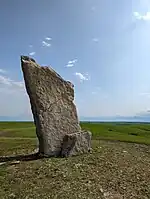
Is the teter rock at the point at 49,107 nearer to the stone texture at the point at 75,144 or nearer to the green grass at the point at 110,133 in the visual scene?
the stone texture at the point at 75,144

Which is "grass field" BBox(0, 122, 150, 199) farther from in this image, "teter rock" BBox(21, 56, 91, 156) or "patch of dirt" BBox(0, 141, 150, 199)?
"teter rock" BBox(21, 56, 91, 156)

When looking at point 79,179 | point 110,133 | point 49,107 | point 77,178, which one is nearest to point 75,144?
point 49,107

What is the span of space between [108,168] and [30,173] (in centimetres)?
403

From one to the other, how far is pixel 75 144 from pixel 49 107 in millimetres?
2881

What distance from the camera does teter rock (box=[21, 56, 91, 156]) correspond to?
56.2 feet

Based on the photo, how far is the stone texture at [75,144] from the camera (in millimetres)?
16953

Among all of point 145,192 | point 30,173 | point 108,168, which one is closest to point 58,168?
point 30,173

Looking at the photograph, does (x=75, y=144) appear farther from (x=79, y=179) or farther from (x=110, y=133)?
(x=110, y=133)

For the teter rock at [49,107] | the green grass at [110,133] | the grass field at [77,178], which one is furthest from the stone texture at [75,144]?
the green grass at [110,133]

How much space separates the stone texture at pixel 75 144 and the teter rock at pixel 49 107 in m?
0.17

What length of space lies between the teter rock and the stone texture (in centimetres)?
17

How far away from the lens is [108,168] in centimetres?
1426

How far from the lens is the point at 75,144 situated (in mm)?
17094

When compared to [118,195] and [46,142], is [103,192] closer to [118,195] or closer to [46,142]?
[118,195]
